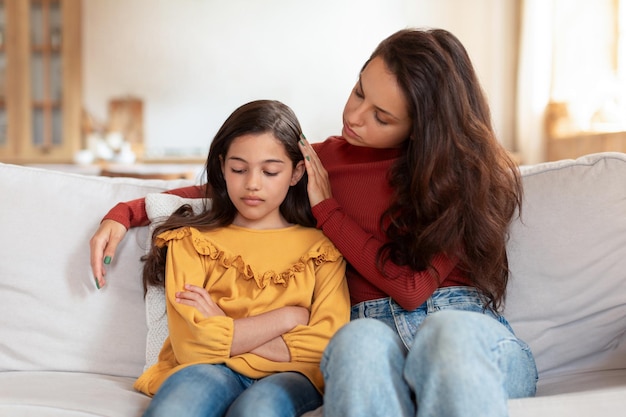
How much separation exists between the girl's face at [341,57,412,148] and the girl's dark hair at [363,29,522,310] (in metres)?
0.02

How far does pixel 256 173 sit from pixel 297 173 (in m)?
0.13

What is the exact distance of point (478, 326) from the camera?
1.15 m

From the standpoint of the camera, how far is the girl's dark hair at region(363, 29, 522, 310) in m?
1.44

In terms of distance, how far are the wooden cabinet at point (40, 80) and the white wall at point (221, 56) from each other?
0.21 metres

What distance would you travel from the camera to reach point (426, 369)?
1111mm

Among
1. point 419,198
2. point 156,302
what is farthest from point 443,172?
point 156,302

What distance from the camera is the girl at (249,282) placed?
130 cm

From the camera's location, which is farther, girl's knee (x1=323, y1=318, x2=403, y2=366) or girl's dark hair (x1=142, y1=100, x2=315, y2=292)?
girl's dark hair (x1=142, y1=100, x2=315, y2=292)

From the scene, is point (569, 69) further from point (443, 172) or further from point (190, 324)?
point (190, 324)

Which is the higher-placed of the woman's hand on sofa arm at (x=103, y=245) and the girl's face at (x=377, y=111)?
the girl's face at (x=377, y=111)

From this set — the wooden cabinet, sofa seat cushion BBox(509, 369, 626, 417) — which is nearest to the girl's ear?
sofa seat cushion BBox(509, 369, 626, 417)

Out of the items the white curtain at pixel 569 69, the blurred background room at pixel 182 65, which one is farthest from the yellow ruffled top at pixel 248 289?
the blurred background room at pixel 182 65

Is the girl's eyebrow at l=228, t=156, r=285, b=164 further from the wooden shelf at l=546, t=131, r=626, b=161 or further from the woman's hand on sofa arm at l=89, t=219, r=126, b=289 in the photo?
the wooden shelf at l=546, t=131, r=626, b=161

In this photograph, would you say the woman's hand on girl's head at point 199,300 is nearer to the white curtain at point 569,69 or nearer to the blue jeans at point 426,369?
the blue jeans at point 426,369
